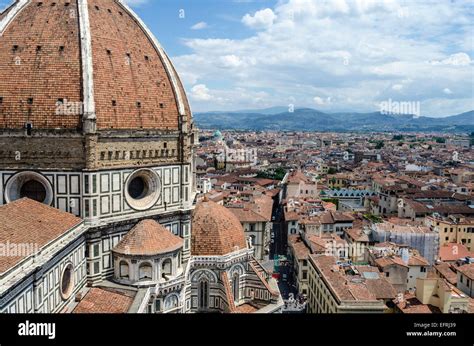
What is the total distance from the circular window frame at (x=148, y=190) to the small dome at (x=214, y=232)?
310 centimetres

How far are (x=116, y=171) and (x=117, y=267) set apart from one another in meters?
3.14

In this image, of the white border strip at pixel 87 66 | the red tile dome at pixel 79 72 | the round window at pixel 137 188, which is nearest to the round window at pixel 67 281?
the round window at pixel 137 188

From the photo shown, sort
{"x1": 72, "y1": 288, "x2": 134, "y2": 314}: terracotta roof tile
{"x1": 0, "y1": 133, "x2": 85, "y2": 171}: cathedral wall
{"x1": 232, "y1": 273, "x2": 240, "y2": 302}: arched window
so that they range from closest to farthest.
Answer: {"x1": 72, "y1": 288, "x2": 134, "y2": 314}: terracotta roof tile, {"x1": 0, "y1": 133, "x2": 85, "y2": 171}: cathedral wall, {"x1": 232, "y1": 273, "x2": 240, "y2": 302}: arched window

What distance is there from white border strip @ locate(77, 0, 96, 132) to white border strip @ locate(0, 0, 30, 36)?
207 centimetres

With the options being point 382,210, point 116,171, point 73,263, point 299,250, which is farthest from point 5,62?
point 382,210

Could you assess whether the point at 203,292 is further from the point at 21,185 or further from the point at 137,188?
the point at 21,185

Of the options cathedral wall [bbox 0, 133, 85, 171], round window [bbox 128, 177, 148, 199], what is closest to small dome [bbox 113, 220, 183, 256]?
round window [bbox 128, 177, 148, 199]

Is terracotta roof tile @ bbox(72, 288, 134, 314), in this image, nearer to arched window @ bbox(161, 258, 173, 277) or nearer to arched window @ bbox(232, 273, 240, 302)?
arched window @ bbox(161, 258, 173, 277)

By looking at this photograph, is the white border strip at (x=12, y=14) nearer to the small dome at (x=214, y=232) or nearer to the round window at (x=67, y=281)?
the round window at (x=67, y=281)

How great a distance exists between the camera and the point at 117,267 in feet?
50.0

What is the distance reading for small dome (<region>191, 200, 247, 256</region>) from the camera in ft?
61.4

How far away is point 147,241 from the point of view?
49.9 ft

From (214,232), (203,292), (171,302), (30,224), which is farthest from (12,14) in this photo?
(203,292)

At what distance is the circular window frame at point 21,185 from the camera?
46.9 feet
